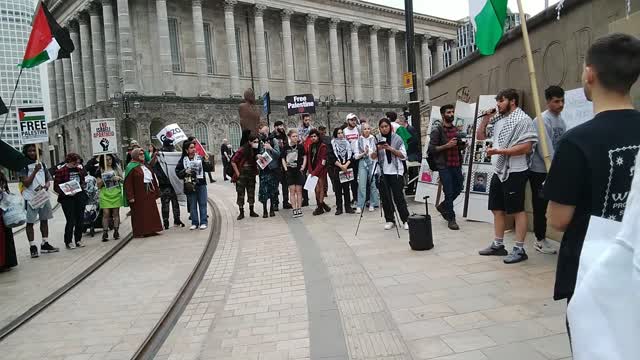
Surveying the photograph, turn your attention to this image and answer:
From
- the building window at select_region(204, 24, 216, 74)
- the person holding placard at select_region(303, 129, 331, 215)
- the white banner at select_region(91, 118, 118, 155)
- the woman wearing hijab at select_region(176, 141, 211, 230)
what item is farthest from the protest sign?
the building window at select_region(204, 24, 216, 74)

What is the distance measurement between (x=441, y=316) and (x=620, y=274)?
10.4 feet

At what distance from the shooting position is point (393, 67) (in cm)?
6369

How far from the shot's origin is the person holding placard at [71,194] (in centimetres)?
932

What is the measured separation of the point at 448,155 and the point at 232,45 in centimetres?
4205

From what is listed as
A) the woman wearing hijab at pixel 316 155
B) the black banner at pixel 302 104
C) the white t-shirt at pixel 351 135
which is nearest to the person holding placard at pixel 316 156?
the woman wearing hijab at pixel 316 155

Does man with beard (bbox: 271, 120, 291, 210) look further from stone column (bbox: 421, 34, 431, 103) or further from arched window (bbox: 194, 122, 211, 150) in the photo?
stone column (bbox: 421, 34, 431, 103)

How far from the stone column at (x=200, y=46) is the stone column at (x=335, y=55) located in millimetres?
16648

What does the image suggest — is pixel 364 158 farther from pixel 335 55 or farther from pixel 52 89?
pixel 52 89

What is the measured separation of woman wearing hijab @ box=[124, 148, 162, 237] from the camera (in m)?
10.1

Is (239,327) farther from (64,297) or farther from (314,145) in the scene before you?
(314,145)

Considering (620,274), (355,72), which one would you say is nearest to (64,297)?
(620,274)

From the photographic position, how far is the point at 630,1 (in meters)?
5.08

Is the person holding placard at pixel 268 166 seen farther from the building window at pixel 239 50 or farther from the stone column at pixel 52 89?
the stone column at pixel 52 89

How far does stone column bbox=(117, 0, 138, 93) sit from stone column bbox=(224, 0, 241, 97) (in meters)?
9.27
